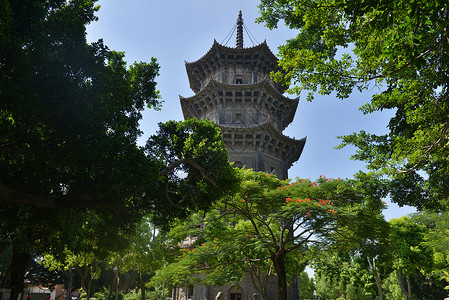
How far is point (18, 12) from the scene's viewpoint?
262 inches

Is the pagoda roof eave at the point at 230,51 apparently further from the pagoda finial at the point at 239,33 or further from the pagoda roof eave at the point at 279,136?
the pagoda roof eave at the point at 279,136

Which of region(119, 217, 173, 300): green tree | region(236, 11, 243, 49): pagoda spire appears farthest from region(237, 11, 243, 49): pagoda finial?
region(119, 217, 173, 300): green tree

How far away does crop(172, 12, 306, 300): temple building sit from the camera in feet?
79.6

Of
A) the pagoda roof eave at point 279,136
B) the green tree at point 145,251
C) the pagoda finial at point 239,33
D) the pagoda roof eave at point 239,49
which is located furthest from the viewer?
the pagoda finial at point 239,33

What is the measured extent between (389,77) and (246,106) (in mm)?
20672

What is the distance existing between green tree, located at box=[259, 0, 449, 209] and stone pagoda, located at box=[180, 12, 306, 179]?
50.1 ft

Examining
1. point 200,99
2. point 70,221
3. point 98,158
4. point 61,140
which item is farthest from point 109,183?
point 200,99

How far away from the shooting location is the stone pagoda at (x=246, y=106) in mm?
24922

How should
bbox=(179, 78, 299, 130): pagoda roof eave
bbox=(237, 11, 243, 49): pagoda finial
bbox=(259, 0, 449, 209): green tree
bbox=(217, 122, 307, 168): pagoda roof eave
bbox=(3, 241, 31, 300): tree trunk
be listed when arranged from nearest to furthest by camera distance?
bbox=(259, 0, 449, 209): green tree
bbox=(3, 241, 31, 300): tree trunk
bbox=(217, 122, 307, 168): pagoda roof eave
bbox=(179, 78, 299, 130): pagoda roof eave
bbox=(237, 11, 243, 49): pagoda finial

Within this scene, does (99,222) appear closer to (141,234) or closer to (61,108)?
(61,108)

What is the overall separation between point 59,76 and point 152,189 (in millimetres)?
4119

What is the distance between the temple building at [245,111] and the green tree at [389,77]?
15.2 meters

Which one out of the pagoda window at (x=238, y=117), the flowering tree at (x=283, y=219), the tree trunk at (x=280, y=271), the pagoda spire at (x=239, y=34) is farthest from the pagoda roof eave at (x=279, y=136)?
the tree trunk at (x=280, y=271)

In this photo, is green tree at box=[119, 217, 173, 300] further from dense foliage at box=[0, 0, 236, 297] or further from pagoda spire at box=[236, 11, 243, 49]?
pagoda spire at box=[236, 11, 243, 49]
